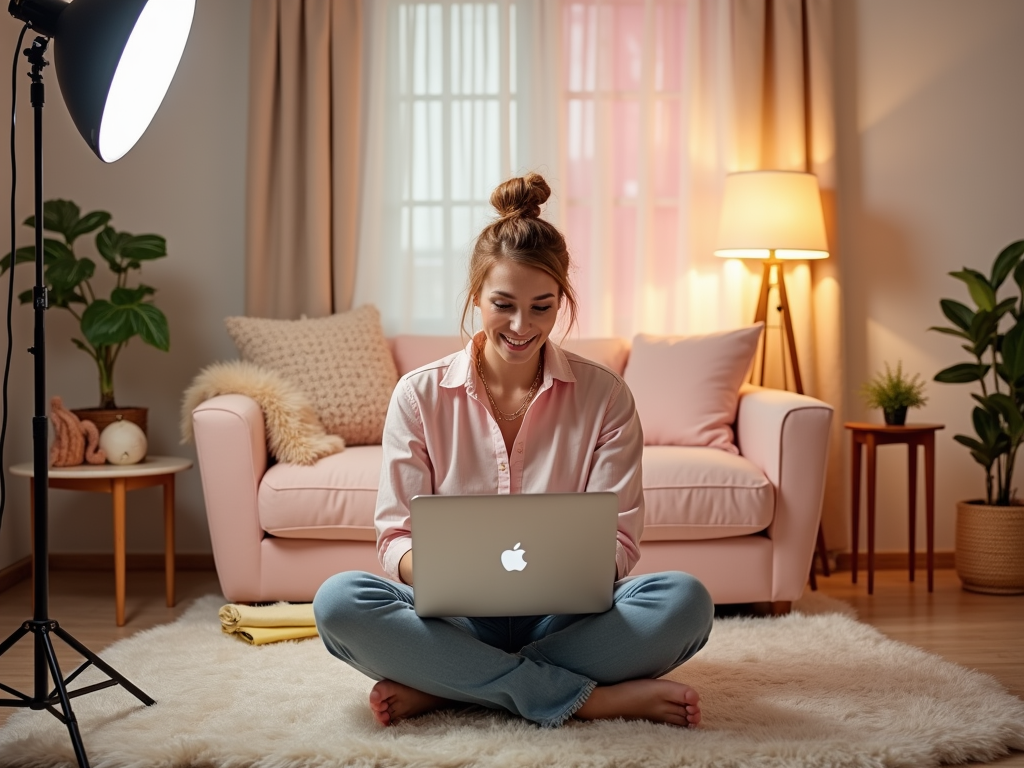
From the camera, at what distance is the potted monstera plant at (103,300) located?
10.9 ft

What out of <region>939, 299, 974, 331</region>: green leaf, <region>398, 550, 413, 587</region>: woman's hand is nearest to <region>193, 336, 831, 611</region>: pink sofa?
<region>939, 299, 974, 331</region>: green leaf

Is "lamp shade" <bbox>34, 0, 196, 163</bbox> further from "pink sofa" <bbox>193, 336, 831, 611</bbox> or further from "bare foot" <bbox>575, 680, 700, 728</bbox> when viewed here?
"bare foot" <bbox>575, 680, 700, 728</bbox>

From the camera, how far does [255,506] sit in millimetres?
3049

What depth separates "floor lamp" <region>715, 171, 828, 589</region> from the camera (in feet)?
11.7

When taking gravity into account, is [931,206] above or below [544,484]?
above

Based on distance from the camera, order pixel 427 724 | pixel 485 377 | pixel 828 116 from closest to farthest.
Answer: pixel 427 724
pixel 485 377
pixel 828 116

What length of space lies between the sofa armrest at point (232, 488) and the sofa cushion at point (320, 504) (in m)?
0.05

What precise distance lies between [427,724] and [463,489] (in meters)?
0.45

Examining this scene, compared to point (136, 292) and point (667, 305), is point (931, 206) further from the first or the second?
point (136, 292)

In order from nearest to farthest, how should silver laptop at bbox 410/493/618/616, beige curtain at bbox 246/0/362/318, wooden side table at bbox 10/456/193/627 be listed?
silver laptop at bbox 410/493/618/616 → wooden side table at bbox 10/456/193/627 → beige curtain at bbox 246/0/362/318

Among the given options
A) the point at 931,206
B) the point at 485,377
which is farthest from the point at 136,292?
the point at 931,206

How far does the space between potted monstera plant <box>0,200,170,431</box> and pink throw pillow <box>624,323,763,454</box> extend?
1511 millimetres

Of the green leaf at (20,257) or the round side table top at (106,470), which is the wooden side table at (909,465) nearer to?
the round side table top at (106,470)

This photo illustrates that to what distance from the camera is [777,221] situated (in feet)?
11.7
